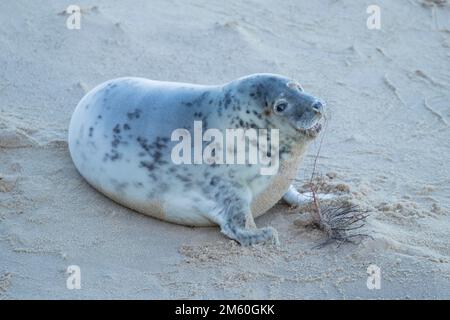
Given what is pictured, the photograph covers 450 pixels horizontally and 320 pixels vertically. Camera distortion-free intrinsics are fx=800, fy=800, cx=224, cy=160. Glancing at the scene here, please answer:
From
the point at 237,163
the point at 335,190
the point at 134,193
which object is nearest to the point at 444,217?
the point at 335,190

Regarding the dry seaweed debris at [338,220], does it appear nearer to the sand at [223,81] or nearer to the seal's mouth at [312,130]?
the sand at [223,81]

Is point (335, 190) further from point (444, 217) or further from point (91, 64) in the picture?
point (91, 64)

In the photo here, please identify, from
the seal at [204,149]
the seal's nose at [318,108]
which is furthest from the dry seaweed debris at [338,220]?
the seal's nose at [318,108]

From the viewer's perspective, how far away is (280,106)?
3.65m

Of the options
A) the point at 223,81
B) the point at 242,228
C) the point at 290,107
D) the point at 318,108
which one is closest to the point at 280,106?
the point at 290,107

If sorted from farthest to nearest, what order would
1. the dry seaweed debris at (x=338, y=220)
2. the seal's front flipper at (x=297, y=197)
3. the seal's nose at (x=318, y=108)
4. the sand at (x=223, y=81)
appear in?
the seal's front flipper at (x=297, y=197)
the dry seaweed debris at (x=338, y=220)
the seal's nose at (x=318, y=108)
the sand at (x=223, y=81)

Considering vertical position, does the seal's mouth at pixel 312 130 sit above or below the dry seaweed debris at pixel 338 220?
above

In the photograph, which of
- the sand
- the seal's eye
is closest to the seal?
the seal's eye

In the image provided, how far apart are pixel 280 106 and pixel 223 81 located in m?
1.96

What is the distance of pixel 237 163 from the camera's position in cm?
376

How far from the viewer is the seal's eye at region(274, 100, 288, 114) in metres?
3.64

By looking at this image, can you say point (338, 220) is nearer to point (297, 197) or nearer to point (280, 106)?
point (297, 197)

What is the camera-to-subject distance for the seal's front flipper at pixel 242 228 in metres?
3.67

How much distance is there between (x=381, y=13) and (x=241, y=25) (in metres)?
1.27
